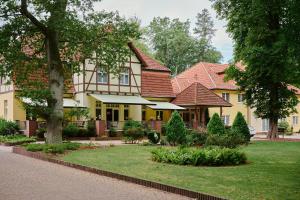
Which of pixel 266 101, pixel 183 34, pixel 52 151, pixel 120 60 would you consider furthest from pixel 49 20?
pixel 183 34

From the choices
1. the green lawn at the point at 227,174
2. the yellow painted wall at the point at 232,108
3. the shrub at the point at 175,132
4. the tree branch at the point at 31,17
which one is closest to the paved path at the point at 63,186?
the green lawn at the point at 227,174

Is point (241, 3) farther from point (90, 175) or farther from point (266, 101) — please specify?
point (266, 101)

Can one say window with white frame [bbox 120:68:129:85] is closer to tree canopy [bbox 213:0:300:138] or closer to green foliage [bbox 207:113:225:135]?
tree canopy [bbox 213:0:300:138]

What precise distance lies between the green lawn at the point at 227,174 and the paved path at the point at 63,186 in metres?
0.79

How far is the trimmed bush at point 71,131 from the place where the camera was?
3369cm

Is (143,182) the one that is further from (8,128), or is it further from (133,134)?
(8,128)

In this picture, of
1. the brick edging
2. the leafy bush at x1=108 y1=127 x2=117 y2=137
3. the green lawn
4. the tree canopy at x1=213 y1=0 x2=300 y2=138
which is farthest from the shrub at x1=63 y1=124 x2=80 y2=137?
the green lawn

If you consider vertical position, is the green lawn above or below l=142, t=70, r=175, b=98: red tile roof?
below

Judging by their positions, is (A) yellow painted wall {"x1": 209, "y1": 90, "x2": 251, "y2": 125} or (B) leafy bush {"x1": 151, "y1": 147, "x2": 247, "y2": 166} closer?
(B) leafy bush {"x1": 151, "y1": 147, "x2": 247, "y2": 166}

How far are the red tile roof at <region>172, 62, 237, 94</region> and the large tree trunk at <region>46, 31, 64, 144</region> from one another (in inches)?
1042

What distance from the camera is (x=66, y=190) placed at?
11.3 metres

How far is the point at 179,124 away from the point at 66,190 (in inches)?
603

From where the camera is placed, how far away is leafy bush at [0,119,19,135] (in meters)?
34.5

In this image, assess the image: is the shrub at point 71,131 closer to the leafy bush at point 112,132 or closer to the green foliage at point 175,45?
the leafy bush at point 112,132
